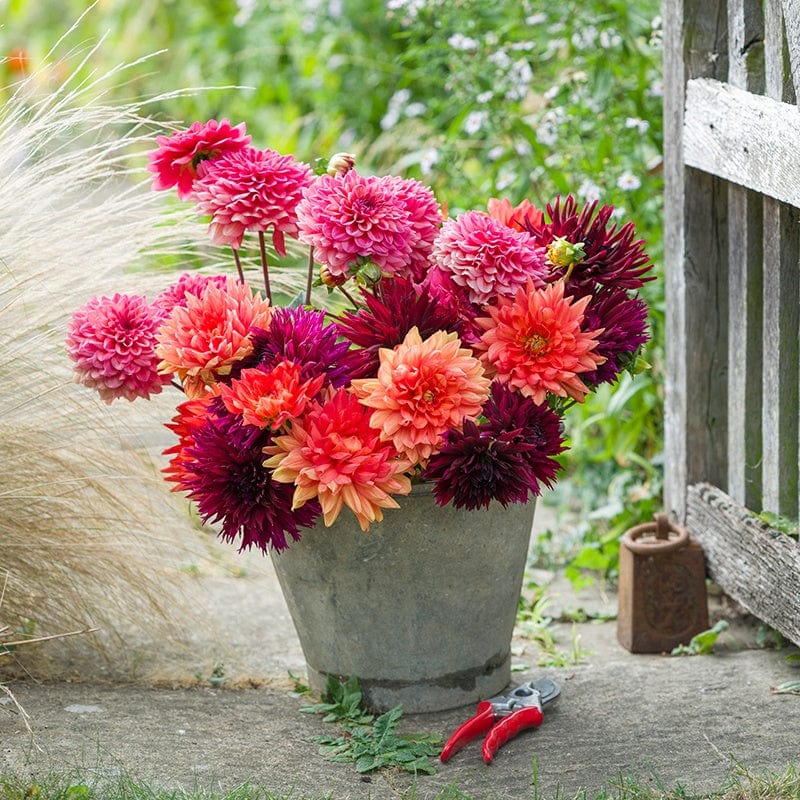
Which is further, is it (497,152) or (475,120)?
(497,152)

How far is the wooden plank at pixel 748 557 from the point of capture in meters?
2.23

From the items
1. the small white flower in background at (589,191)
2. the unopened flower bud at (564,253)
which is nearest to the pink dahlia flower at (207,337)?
the unopened flower bud at (564,253)

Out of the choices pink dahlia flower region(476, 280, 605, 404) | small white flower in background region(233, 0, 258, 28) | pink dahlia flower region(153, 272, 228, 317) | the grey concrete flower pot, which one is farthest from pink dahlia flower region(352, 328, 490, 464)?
small white flower in background region(233, 0, 258, 28)

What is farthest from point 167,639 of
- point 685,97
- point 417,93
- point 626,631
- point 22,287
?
point 417,93

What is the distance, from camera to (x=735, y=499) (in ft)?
8.49

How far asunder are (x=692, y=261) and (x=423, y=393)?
1.10 meters

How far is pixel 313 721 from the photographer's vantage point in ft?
7.04

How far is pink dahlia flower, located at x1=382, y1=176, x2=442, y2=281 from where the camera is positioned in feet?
6.26

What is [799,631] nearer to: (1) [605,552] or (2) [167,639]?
(1) [605,552]

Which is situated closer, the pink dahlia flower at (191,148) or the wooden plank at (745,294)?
the pink dahlia flower at (191,148)

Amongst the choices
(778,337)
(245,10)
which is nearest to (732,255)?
(778,337)

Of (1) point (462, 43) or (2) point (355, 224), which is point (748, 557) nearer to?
(2) point (355, 224)

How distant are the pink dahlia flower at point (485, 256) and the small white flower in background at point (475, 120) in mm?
1416

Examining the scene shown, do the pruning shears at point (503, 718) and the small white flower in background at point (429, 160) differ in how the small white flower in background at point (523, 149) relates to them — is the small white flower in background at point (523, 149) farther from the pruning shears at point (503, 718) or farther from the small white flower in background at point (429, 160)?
the pruning shears at point (503, 718)
